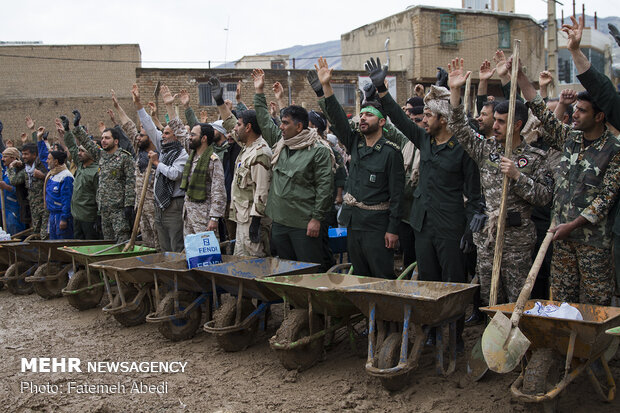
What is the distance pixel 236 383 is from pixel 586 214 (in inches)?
116

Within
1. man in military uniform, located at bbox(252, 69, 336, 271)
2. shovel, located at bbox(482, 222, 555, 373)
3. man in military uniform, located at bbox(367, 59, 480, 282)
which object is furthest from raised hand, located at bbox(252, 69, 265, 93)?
shovel, located at bbox(482, 222, 555, 373)

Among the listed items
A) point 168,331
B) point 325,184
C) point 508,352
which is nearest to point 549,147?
point 325,184

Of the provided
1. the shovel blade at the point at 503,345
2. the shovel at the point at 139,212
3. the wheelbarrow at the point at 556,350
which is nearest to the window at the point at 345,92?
the shovel at the point at 139,212

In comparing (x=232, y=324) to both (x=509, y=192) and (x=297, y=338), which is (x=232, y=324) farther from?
(x=509, y=192)

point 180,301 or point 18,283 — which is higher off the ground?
point 180,301

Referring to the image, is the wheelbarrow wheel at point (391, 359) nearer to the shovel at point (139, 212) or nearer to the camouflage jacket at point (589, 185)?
the camouflage jacket at point (589, 185)

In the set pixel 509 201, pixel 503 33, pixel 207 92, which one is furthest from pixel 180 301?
pixel 503 33

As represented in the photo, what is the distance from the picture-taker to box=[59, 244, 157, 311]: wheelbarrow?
6.87 m

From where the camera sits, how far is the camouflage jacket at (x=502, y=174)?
4.57 m

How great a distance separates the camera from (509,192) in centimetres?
457

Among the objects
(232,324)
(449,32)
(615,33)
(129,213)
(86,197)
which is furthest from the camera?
(449,32)

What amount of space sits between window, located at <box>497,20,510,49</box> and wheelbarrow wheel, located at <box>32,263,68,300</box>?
2549cm

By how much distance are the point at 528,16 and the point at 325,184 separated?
27.3m

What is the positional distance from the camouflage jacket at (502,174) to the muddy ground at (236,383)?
3.89 feet
